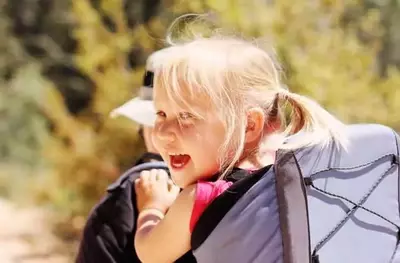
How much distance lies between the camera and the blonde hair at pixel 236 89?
2.42 ft

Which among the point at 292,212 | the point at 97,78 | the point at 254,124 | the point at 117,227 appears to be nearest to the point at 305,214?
the point at 292,212

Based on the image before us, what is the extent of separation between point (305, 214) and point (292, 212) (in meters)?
0.01

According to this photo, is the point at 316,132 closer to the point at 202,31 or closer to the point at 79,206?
the point at 202,31

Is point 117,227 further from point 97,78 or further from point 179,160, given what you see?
point 97,78

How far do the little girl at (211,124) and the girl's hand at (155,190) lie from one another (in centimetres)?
8

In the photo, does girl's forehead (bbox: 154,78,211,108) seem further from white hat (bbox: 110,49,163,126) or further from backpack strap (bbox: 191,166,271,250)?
white hat (bbox: 110,49,163,126)

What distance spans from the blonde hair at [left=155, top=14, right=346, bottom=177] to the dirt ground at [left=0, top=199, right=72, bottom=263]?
6.87 ft

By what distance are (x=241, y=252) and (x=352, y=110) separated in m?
1.68

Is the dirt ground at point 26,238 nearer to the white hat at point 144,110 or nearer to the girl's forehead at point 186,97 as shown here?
the white hat at point 144,110

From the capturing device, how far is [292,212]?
69 cm

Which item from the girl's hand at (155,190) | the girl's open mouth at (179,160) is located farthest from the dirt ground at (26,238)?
the girl's open mouth at (179,160)

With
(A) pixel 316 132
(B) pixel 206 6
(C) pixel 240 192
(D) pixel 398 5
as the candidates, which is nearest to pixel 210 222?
(C) pixel 240 192

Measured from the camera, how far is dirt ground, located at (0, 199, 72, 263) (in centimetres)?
277

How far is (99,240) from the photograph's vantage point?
1.01 metres
